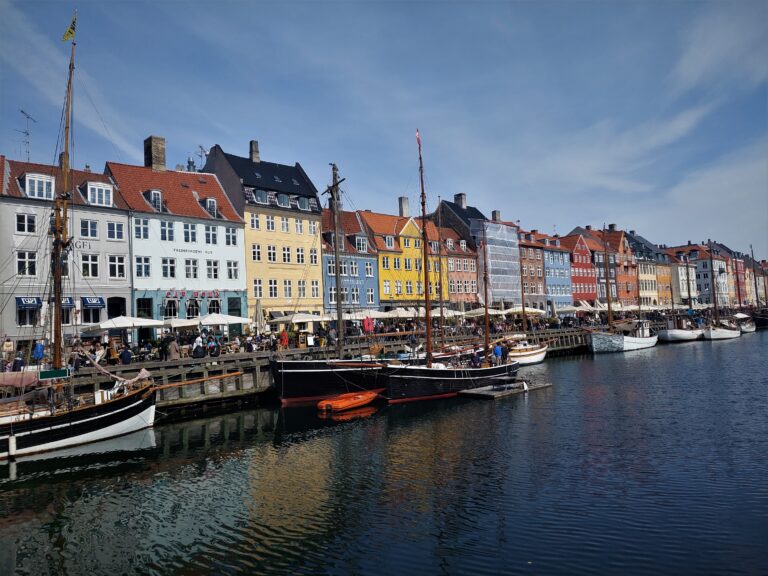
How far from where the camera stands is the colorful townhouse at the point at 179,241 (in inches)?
1781

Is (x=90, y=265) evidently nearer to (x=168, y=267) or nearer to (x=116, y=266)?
(x=116, y=266)

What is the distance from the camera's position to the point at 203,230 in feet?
162

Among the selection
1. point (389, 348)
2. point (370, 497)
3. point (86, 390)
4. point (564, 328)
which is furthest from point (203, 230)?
point (564, 328)

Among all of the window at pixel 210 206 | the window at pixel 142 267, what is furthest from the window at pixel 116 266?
the window at pixel 210 206

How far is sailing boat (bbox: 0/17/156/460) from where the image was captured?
74.8ft

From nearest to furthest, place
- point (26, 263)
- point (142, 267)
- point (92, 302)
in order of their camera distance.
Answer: point (26, 263), point (92, 302), point (142, 267)

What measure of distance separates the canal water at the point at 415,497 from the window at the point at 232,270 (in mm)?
23199

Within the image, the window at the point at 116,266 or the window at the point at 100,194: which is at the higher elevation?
the window at the point at 100,194

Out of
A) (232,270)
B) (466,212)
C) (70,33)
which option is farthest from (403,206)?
(70,33)

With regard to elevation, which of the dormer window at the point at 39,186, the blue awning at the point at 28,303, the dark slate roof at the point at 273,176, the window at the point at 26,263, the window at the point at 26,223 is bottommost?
the blue awning at the point at 28,303

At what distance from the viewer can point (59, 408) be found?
24234 mm

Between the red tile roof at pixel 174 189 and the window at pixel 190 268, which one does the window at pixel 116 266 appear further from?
the window at pixel 190 268

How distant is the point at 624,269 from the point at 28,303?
98980mm

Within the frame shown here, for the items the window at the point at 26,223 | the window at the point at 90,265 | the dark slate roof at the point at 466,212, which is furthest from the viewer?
the dark slate roof at the point at 466,212
